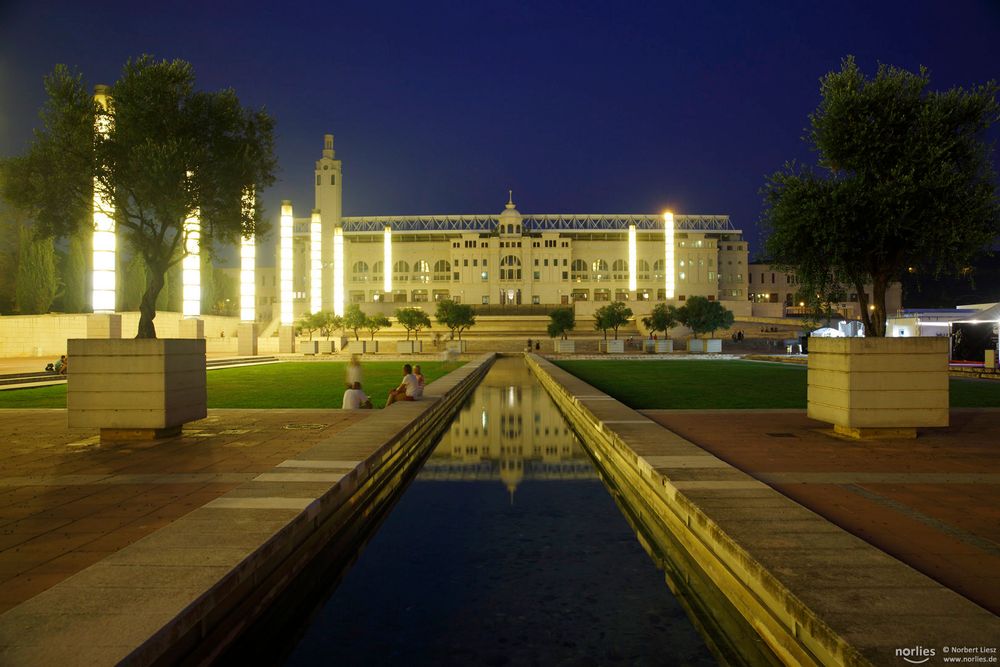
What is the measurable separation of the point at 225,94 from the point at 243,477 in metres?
7.21

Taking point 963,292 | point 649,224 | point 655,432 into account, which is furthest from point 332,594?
point 963,292

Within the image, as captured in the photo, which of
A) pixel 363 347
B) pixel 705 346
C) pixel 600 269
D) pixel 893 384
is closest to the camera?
pixel 893 384

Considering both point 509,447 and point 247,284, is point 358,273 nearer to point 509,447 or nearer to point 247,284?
point 247,284

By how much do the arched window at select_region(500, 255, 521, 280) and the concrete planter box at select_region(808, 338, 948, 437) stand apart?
277 feet

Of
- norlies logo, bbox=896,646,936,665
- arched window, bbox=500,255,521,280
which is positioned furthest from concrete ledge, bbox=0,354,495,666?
arched window, bbox=500,255,521,280

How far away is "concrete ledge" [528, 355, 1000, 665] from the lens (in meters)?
3.29

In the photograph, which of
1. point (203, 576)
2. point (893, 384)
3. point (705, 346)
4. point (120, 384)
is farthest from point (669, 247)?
point (203, 576)

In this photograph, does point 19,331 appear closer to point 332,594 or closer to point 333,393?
point 333,393

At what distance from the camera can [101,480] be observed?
7.19 metres

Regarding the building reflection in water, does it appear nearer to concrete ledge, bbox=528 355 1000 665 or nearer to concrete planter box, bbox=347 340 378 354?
concrete ledge, bbox=528 355 1000 665

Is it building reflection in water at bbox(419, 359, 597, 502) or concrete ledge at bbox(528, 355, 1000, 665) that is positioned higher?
concrete ledge at bbox(528, 355, 1000, 665)

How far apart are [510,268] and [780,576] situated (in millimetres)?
90512

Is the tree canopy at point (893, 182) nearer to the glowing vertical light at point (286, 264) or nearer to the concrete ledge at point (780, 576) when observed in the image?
the concrete ledge at point (780, 576)

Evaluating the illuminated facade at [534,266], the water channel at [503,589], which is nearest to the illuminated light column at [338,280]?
the illuminated facade at [534,266]
